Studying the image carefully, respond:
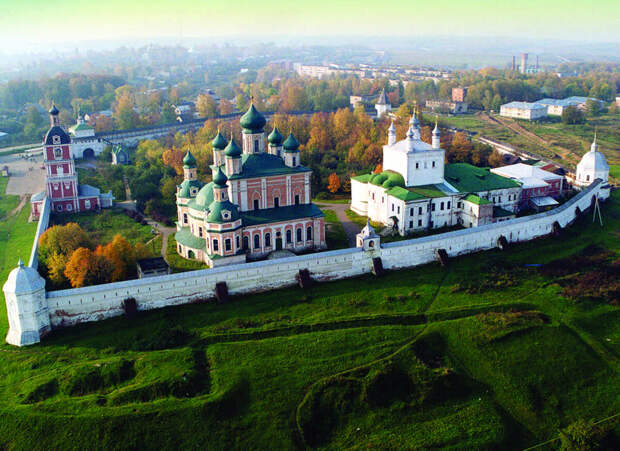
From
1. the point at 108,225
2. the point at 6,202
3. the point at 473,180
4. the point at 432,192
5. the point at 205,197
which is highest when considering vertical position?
the point at 205,197

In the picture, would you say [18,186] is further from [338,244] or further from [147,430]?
[147,430]

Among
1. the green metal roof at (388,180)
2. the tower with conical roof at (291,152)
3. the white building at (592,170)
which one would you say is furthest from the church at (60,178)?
the white building at (592,170)

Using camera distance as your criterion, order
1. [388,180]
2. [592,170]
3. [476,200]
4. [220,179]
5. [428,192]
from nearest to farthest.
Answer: [220,179], [476,200], [428,192], [388,180], [592,170]

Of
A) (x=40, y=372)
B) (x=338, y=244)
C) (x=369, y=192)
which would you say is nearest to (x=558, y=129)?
(x=369, y=192)

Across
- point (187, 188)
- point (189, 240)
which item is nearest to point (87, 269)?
point (189, 240)

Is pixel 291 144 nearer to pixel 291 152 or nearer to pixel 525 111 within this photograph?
pixel 291 152

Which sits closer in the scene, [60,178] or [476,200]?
[476,200]
